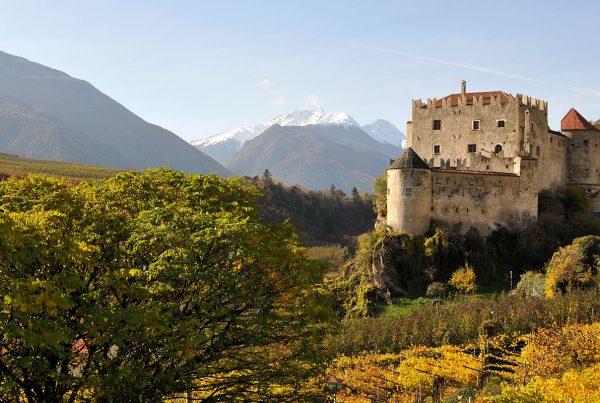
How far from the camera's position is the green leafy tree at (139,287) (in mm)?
15156

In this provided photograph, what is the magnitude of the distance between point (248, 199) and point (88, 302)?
33.5 ft

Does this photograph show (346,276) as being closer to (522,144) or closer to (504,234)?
(504,234)

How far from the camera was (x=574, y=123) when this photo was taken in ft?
236

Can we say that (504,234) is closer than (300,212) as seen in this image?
Yes

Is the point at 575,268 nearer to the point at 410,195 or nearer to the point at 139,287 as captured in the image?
the point at 410,195

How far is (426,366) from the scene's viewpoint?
40.2m

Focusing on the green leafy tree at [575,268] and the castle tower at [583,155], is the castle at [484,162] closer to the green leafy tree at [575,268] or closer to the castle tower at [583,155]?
the castle tower at [583,155]

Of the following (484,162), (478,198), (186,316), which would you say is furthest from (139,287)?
(484,162)

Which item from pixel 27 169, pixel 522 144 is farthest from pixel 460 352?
pixel 27 169

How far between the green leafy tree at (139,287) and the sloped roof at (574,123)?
57332mm

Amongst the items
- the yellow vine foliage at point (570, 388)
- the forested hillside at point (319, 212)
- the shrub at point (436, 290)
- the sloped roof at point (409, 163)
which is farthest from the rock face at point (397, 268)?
the forested hillside at point (319, 212)

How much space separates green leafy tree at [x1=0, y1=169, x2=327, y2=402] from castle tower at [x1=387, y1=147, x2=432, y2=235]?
3501 cm

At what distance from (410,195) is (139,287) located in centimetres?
4456

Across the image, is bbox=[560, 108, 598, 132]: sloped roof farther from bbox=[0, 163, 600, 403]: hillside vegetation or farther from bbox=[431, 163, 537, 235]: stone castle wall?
bbox=[0, 163, 600, 403]: hillside vegetation
